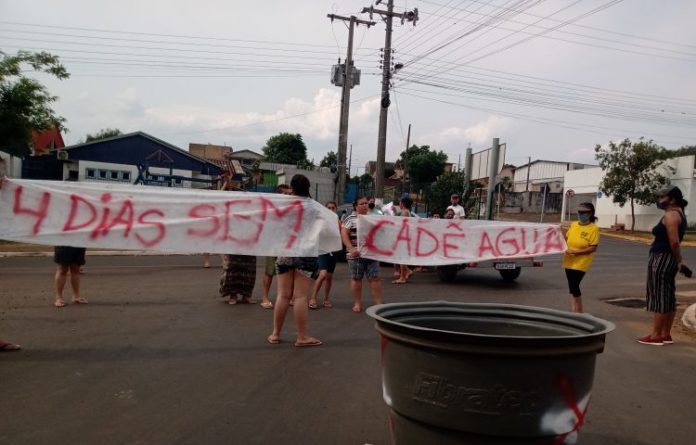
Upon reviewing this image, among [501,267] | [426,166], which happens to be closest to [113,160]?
[426,166]

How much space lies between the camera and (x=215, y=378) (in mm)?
5043

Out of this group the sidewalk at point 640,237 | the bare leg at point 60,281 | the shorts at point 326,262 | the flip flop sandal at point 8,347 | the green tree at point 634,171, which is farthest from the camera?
the green tree at point 634,171

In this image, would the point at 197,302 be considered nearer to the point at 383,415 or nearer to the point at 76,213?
the point at 76,213

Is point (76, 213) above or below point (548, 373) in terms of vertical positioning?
above

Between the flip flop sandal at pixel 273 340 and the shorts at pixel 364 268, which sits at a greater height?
the shorts at pixel 364 268

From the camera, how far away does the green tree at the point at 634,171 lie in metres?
31.7

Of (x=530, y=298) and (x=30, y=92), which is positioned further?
(x=30, y=92)

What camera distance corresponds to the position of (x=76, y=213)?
5.87m

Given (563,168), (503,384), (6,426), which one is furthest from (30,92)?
(563,168)

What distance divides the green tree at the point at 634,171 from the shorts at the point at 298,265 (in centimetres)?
3072

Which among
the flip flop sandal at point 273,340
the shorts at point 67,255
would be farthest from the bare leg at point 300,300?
the shorts at point 67,255

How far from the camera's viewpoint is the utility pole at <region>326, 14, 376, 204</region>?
24.8m

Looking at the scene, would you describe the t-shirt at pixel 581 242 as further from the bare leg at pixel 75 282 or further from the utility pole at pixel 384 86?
the utility pole at pixel 384 86

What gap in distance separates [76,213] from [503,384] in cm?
499
